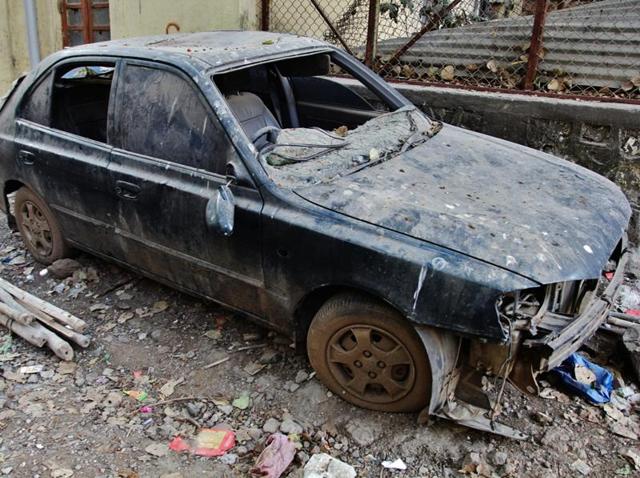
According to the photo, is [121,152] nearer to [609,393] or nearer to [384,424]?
[384,424]

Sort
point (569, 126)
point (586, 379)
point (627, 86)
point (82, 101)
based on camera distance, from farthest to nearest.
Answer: point (627, 86), point (569, 126), point (82, 101), point (586, 379)

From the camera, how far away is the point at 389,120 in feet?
12.4

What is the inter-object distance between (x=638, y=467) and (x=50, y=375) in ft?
10.1

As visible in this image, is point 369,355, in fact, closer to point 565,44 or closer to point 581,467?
point 581,467

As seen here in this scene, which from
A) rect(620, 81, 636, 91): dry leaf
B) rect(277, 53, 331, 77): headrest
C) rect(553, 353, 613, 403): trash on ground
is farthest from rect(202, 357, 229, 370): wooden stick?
rect(620, 81, 636, 91): dry leaf

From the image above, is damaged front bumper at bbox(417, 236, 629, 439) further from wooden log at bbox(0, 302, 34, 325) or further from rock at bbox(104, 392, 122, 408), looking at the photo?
wooden log at bbox(0, 302, 34, 325)

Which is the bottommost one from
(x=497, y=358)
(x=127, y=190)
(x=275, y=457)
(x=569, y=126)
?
(x=275, y=457)

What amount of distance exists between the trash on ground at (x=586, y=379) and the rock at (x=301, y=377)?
137 cm

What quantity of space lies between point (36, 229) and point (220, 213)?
2338 mm

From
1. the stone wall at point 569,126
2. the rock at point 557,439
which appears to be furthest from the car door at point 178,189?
the stone wall at point 569,126

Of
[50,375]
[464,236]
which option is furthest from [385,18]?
[50,375]

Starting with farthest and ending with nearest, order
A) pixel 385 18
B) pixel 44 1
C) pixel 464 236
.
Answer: pixel 44 1 < pixel 385 18 < pixel 464 236

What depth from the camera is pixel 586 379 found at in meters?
3.15

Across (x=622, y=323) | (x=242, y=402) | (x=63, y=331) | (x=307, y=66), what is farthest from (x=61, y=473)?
(x=622, y=323)
